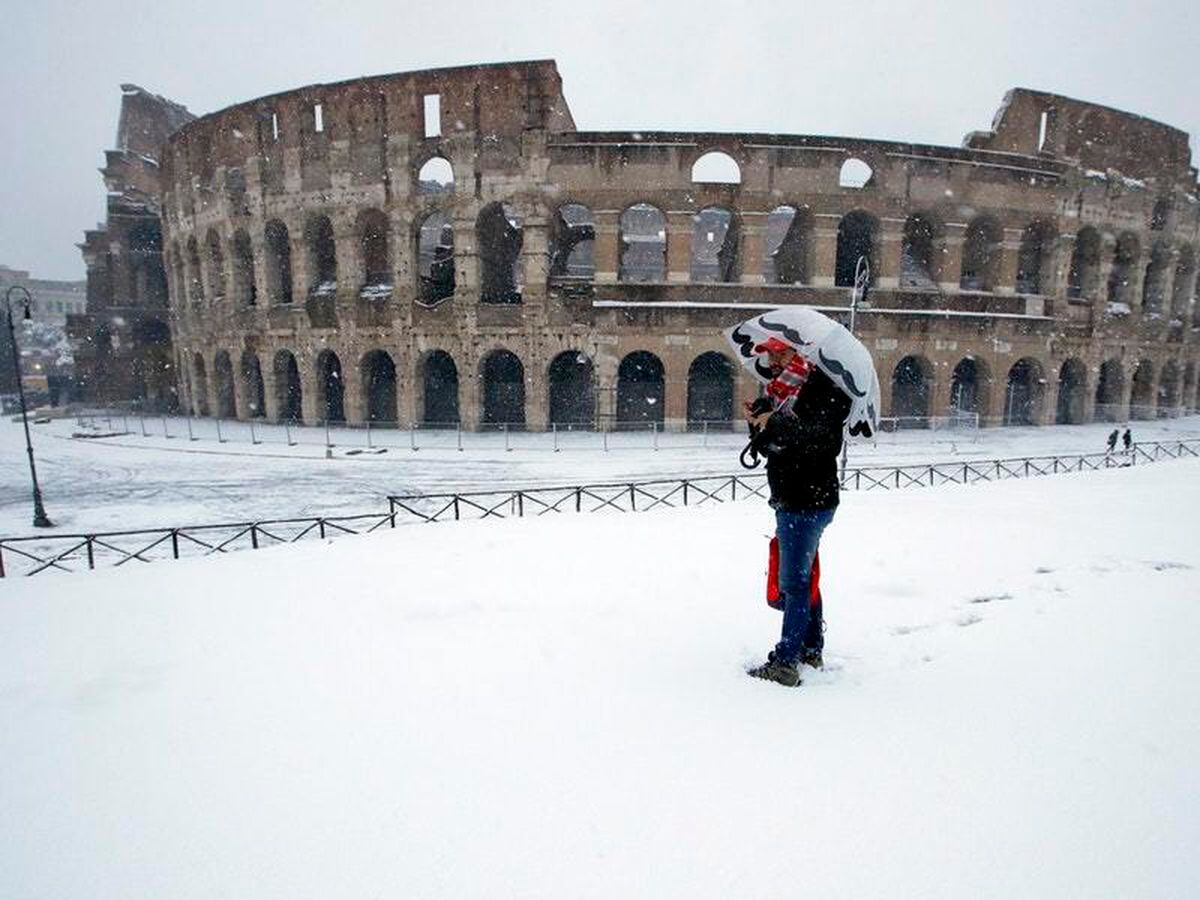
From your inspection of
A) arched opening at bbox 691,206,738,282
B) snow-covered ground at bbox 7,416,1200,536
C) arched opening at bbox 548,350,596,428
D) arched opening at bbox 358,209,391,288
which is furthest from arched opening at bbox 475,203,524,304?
arched opening at bbox 691,206,738,282

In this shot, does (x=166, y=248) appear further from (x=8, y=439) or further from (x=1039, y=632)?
(x=1039, y=632)

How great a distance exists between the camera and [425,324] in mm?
23828

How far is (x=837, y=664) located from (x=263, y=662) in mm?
3725

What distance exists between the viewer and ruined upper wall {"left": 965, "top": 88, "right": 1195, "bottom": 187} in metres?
24.8

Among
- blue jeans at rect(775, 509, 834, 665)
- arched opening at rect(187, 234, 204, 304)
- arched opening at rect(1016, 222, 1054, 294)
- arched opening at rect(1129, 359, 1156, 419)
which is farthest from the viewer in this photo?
arched opening at rect(187, 234, 204, 304)

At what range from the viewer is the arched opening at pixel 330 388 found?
85.5ft

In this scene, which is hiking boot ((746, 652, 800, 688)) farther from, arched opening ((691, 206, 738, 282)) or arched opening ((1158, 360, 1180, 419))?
arched opening ((1158, 360, 1180, 419))

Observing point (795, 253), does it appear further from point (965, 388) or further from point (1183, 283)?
point (1183, 283)

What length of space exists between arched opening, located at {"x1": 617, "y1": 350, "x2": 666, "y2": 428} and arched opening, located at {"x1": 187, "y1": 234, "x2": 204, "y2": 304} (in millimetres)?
22111

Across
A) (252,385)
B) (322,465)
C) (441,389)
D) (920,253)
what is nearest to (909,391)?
(920,253)

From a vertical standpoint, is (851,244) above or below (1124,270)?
above

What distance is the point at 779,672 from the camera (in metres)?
3.44

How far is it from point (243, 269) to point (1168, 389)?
4565cm

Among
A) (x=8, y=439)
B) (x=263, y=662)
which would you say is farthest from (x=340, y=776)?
(x=8, y=439)
